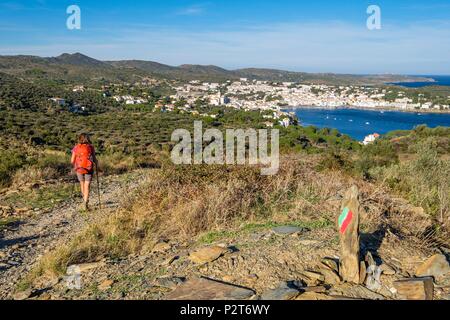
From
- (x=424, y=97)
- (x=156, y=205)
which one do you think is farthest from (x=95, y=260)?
(x=424, y=97)

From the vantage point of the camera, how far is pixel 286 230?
4.59 m

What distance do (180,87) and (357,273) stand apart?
240 ft

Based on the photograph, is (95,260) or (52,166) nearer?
(95,260)

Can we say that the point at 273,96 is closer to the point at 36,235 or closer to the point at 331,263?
the point at 36,235

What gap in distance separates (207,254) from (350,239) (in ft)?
4.55

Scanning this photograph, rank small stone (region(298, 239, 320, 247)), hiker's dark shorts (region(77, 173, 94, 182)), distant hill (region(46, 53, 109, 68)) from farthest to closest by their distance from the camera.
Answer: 1. distant hill (region(46, 53, 109, 68))
2. hiker's dark shorts (region(77, 173, 94, 182))
3. small stone (region(298, 239, 320, 247))

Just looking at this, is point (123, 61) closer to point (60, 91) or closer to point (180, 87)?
point (180, 87)

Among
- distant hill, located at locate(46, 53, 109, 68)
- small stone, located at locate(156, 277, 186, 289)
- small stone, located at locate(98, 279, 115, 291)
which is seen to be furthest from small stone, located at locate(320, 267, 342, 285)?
distant hill, located at locate(46, 53, 109, 68)

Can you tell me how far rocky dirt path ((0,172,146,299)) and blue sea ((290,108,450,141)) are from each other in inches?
2086

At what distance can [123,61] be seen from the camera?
118312 millimetres

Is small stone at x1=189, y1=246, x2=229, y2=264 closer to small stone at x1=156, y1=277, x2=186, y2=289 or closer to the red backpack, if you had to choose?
small stone at x1=156, y1=277, x2=186, y2=289

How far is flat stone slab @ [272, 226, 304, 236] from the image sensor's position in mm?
4520

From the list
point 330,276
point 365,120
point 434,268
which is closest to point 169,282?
point 330,276

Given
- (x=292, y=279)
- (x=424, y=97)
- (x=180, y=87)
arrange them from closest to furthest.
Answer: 1. (x=292, y=279)
2. (x=180, y=87)
3. (x=424, y=97)
